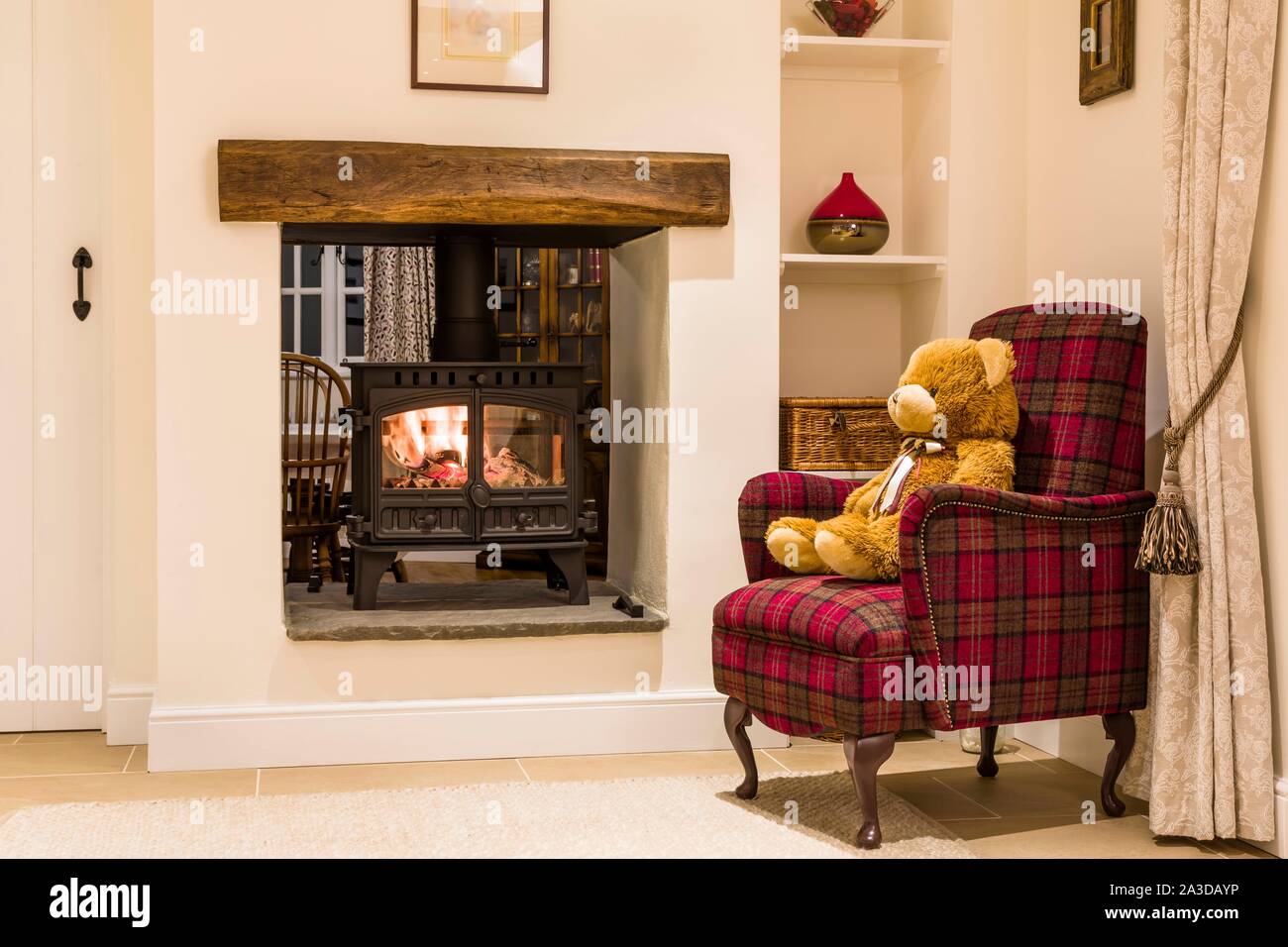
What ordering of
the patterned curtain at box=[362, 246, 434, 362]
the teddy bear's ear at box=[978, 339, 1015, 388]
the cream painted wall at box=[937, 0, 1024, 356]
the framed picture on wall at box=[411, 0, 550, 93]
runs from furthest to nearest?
the patterned curtain at box=[362, 246, 434, 362] < the cream painted wall at box=[937, 0, 1024, 356] < the framed picture on wall at box=[411, 0, 550, 93] < the teddy bear's ear at box=[978, 339, 1015, 388]

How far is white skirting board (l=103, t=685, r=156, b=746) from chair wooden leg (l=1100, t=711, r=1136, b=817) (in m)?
2.51

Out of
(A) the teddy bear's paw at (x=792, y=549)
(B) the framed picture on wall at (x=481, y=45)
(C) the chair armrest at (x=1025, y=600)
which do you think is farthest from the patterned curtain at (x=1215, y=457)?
(B) the framed picture on wall at (x=481, y=45)

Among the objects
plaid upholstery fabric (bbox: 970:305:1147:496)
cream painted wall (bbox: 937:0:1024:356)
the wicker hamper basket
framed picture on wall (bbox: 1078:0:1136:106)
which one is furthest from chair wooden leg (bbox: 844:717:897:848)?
framed picture on wall (bbox: 1078:0:1136:106)

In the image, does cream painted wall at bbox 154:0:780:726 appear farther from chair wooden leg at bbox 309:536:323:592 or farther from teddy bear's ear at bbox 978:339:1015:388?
teddy bear's ear at bbox 978:339:1015:388

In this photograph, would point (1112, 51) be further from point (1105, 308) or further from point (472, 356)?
point (472, 356)

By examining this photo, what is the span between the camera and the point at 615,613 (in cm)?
376

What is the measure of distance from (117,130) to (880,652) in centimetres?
249

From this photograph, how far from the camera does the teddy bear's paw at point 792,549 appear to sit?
10.0 ft

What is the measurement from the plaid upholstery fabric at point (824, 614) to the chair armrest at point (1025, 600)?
63mm

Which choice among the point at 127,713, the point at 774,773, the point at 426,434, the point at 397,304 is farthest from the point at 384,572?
the point at 397,304

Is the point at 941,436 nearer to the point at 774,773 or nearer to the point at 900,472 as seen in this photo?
the point at 900,472

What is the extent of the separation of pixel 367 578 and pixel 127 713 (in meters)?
0.76

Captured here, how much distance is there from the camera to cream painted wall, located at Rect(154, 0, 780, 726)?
346cm

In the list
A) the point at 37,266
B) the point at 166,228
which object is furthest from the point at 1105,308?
the point at 37,266
